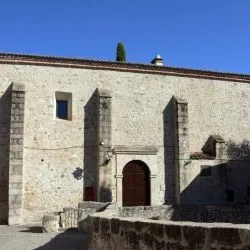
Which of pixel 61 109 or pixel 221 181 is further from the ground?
pixel 61 109

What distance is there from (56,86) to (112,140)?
352 centimetres

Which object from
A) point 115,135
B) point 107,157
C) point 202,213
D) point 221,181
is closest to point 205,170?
point 221,181

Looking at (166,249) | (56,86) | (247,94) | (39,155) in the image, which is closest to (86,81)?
(56,86)

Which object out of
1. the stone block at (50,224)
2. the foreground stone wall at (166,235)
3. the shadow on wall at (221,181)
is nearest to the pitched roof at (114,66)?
the shadow on wall at (221,181)

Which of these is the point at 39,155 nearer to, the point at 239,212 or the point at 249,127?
the point at 239,212

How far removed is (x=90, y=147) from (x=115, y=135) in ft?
4.43

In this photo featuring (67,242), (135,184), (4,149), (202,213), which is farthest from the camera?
(135,184)

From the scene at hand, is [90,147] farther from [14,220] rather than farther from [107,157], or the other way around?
[14,220]

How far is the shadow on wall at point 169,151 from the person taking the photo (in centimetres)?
1920

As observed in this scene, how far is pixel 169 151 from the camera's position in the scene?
1944 centimetres

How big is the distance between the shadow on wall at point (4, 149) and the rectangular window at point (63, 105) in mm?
2109

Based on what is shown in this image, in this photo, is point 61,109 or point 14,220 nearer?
point 14,220

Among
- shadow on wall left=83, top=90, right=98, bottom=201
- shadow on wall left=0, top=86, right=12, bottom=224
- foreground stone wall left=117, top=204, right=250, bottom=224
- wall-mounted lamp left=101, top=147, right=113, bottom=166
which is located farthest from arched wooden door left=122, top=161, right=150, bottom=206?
shadow on wall left=0, top=86, right=12, bottom=224

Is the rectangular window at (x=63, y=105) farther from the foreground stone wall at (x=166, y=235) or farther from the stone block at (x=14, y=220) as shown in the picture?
the foreground stone wall at (x=166, y=235)
